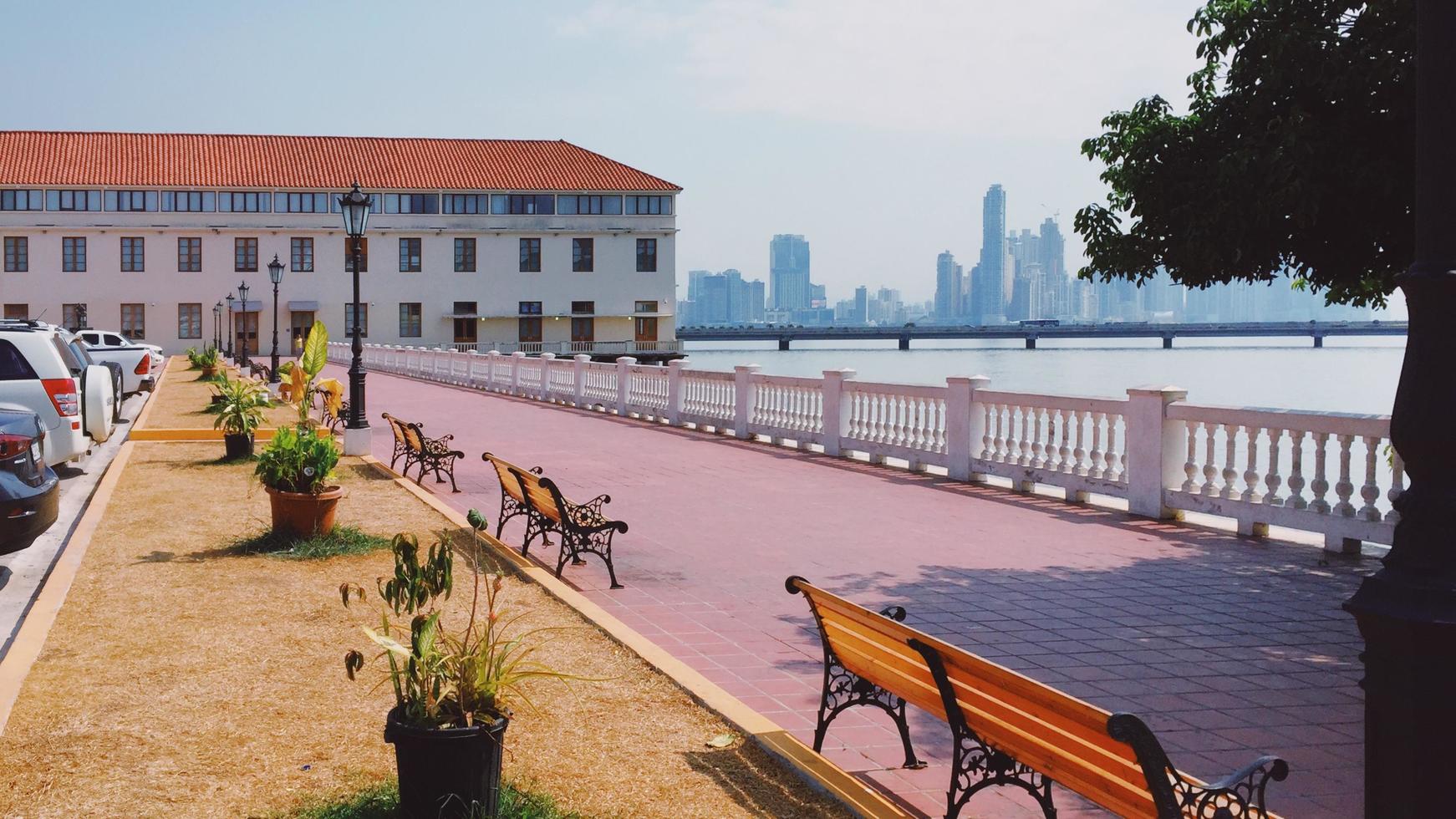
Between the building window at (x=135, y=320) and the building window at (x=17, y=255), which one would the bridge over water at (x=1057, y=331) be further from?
the building window at (x=17, y=255)

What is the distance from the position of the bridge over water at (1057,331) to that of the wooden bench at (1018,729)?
10709cm

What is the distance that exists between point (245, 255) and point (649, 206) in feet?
79.4

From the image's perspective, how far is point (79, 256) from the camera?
76938mm

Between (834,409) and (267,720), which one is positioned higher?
(834,409)

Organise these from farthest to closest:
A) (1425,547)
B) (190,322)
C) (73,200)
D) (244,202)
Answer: (244,202) → (190,322) → (73,200) → (1425,547)

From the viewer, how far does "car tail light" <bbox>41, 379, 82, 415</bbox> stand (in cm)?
1498

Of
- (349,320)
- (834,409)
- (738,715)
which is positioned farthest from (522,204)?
(738,715)

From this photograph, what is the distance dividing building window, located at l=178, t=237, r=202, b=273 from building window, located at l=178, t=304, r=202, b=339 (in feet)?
6.92

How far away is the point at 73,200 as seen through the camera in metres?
77.1

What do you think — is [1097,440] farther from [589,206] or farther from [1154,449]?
[589,206]

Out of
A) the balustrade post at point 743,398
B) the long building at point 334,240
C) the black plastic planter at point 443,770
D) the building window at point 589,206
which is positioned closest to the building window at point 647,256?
the long building at point 334,240

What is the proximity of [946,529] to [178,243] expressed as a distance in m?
75.0

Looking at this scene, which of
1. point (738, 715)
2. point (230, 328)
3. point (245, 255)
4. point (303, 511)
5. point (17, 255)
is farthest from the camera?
point (245, 255)

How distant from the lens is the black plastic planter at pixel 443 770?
183 inches
